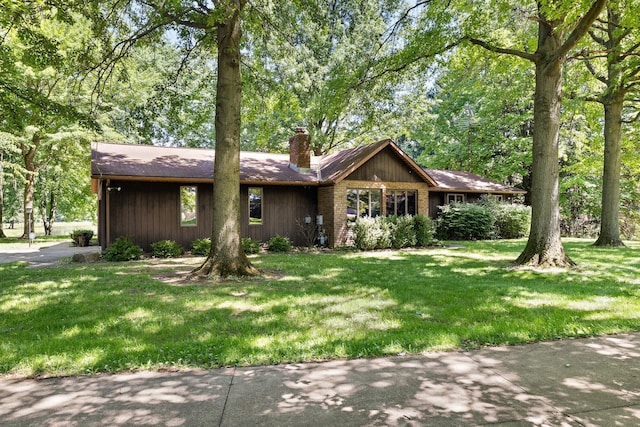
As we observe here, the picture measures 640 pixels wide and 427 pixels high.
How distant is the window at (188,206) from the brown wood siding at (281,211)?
1785 mm

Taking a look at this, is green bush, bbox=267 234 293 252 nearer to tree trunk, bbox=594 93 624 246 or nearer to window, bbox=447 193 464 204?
window, bbox=447 193 464 204

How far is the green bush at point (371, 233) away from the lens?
15625 mm

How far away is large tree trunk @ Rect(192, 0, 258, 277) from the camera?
9227mm

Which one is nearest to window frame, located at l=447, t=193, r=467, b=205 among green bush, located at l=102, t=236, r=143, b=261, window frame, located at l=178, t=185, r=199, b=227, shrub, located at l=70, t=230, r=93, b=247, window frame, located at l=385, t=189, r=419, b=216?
window frame, located at l=385, t=189, r=419, b=216

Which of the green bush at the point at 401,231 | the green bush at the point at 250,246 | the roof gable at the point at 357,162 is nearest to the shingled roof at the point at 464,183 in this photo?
the roof gable at the point at 357,162

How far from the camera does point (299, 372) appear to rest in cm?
384

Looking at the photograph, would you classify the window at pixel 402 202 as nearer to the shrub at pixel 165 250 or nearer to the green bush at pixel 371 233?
the green bush at pixel 371 233

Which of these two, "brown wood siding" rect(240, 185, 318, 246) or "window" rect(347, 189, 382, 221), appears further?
"window" rect(347, 189, 382, 221)

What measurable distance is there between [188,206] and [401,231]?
8.48 meters

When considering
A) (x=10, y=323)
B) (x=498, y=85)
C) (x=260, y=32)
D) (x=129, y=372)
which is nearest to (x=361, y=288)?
(x=129, y=372)

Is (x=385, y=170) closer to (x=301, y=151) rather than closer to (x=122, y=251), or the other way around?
(x=301, y=151)

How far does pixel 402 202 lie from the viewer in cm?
1780

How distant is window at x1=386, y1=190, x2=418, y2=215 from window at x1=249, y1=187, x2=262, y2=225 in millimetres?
5544

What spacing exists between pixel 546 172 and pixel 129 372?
10355mm
